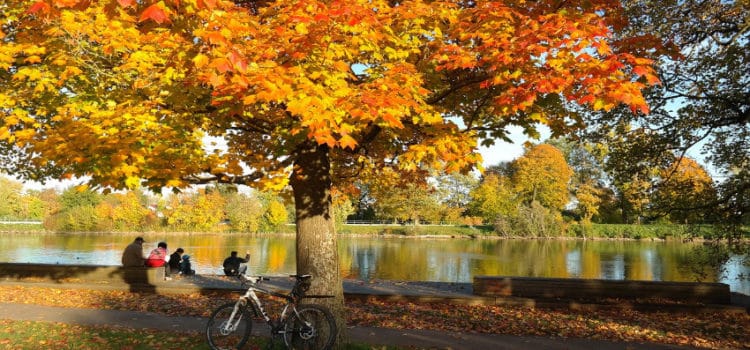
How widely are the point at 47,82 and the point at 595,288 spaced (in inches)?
450

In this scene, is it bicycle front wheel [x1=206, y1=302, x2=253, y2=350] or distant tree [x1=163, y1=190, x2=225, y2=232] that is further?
distant tree [x1=163, y1=190, x2=225, y2=232]

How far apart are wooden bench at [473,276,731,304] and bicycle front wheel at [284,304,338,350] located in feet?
19.5

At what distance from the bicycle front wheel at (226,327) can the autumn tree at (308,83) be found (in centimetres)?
105

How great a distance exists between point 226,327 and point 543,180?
6477 cm

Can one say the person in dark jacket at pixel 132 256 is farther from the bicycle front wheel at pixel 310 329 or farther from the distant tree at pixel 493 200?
the distant tree at pixel 493 200

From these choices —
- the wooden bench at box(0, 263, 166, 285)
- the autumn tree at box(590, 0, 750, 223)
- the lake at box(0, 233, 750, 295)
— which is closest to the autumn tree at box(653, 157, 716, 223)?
the autumn tree at box(590, 0, 750, 223)

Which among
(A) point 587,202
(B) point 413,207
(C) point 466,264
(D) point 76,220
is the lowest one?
(C) point 466,264

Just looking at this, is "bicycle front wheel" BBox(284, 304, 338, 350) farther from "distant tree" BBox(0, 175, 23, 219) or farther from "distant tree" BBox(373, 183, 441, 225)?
"distant tree" BBox(0, 175, 23, 219)

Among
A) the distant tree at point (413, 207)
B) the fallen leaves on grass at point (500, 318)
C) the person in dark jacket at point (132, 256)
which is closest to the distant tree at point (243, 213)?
the distant tree at point (413, 207)

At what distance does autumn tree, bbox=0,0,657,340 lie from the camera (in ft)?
16.1

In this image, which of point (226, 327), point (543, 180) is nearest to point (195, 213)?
point (543, 180)

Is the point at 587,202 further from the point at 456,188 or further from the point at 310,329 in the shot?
the point at 310,329

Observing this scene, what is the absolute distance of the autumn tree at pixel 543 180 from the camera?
67312 mm

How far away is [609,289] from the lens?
11.5m
